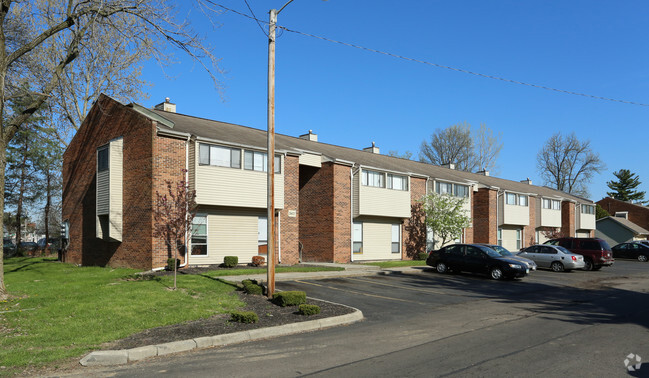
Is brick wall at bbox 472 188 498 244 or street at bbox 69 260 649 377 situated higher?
brick wall at bbox 472 188 498 244

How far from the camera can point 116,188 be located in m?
22.5

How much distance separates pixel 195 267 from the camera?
21047 mm

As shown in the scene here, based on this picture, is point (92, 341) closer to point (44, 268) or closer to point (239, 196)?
point (239, 196)

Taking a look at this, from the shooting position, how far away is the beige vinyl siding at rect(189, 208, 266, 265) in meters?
22.1

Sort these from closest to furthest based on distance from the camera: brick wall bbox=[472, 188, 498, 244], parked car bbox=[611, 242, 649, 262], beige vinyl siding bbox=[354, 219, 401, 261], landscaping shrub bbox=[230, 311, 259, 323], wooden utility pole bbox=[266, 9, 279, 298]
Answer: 1. landscaping shrub bbox=[230, 311, 259, 323]
2. wooden utility pole bbox=[266, 9, 279, 298]
3. beige vinyl siding bbox=[354, 219, 401, 261]
4. brick wall bbox=[472, 188, 498, 244]
5. parked car bbox=[611, 242, 649, 262]

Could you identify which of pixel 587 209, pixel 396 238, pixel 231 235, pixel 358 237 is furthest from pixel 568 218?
pixel 231 235

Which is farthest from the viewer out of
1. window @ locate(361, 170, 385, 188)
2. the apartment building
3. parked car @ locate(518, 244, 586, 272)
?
window @ locate(361, 170, 385, 188)

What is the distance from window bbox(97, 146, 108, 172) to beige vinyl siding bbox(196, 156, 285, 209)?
5.57 meters

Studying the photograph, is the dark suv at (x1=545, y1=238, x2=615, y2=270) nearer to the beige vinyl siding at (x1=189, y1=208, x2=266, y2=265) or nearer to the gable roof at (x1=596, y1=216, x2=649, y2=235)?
the beige vinyl siding at (x1=189, y1=208, x2=266, y2=265)

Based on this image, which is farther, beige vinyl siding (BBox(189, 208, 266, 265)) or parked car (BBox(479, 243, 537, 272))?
parked car (BBox(479, 243, 537, 272))

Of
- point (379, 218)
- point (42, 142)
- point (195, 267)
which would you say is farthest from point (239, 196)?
point (42, 142)

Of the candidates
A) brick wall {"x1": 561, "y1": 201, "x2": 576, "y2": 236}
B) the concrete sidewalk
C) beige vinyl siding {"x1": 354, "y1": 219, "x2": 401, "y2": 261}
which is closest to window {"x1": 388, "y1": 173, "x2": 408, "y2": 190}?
beige vinyl siding {"x1": 354, "y1": 219, "x2": 401, "y2": 261}

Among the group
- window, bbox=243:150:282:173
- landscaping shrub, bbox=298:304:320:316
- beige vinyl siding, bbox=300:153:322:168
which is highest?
beige vinyl siding, bbox=300:153:322:168

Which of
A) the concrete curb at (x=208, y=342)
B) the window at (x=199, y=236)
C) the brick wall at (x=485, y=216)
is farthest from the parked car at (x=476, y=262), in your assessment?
the brick wall at (x=485, y=216)
